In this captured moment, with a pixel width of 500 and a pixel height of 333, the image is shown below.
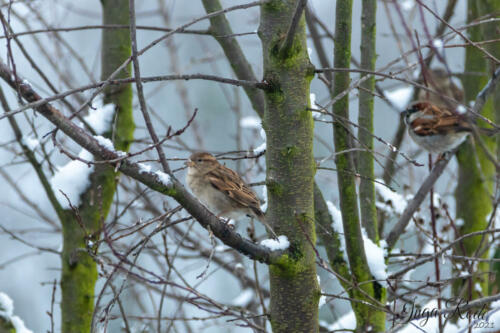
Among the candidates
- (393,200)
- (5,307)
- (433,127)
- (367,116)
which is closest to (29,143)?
(5,307)

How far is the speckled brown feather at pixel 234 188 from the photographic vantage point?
361cm

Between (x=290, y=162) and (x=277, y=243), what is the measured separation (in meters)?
0.39

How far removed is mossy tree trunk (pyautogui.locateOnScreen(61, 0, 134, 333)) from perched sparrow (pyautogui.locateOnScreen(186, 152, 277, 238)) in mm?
729

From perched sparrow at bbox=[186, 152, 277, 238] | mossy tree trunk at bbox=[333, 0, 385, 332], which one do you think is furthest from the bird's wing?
mossy tree trunk at bbox=[333, 0, 385, 332]

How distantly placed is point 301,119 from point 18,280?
7.81 metres

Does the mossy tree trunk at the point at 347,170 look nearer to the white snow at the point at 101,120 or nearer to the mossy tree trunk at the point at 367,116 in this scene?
the mossy tree trunk at the point at 367,116

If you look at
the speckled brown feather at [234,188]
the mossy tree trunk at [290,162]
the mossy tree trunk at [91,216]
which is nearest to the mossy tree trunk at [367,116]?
the speckled brown feather at [234,188]

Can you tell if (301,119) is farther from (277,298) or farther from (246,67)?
(246,67)

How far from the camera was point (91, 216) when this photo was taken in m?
4.44

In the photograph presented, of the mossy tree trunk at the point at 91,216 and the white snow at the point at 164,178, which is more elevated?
the mossy tree trunk at the point at 91,216

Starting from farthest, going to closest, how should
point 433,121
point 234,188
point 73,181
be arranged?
point 433,121, point 73,181, point 234,188

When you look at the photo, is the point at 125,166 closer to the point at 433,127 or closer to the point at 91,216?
the point at 91,216

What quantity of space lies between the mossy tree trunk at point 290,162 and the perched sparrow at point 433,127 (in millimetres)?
2449

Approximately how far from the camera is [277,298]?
9.41 feet
